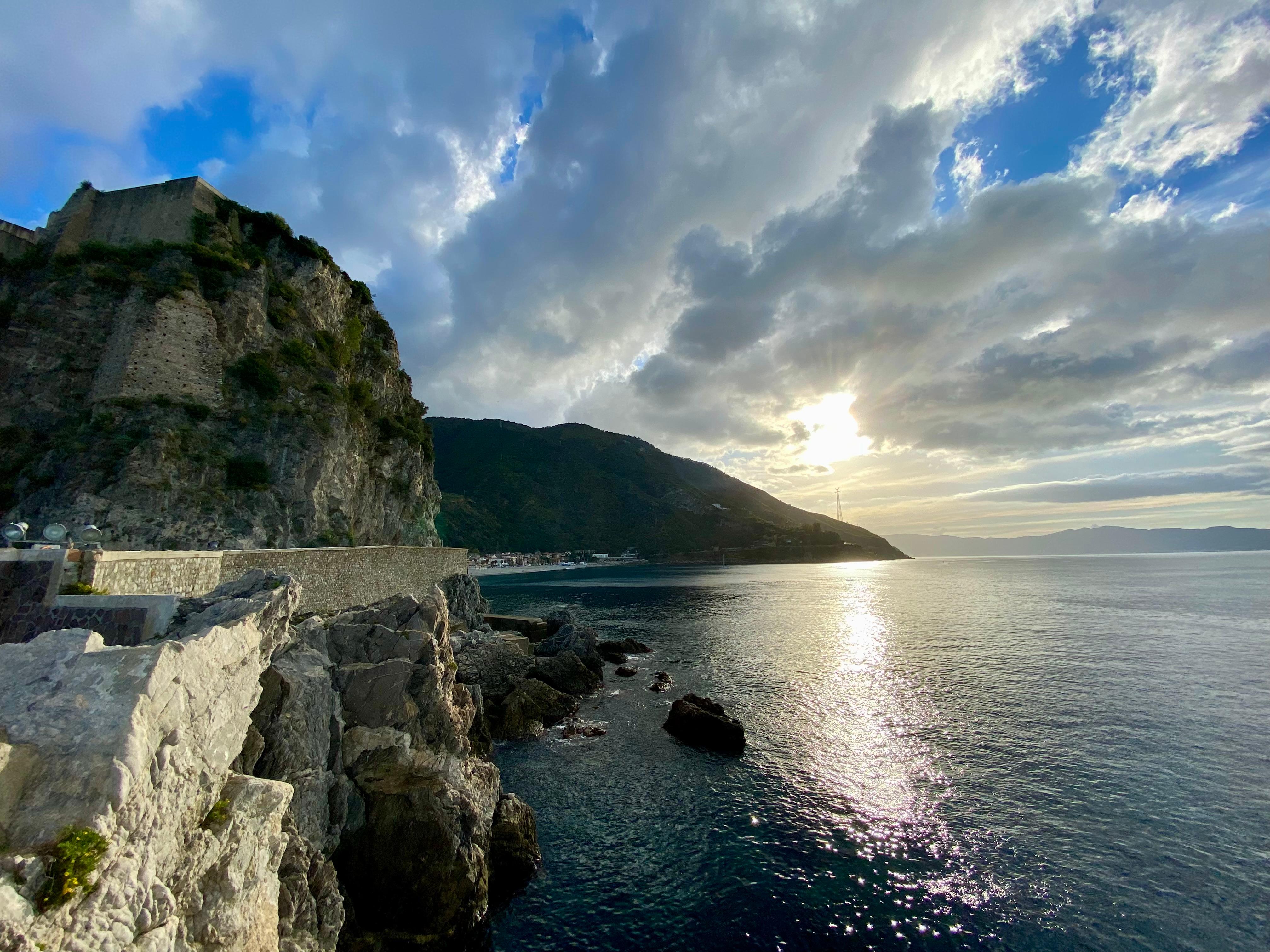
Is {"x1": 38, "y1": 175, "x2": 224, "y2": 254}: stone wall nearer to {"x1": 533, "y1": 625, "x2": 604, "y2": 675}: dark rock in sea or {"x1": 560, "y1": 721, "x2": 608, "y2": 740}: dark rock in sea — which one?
{"x1": 533, "y1": 625, "x2": 604, "y2": 675}: dark rock in sea

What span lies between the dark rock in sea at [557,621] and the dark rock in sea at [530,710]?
14711 mm

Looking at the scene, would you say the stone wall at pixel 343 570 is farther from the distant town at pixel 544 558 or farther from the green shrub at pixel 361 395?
the distant town at pixel 544 558

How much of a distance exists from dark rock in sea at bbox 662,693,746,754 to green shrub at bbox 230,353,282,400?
3307cm

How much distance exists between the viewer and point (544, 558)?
530 feet

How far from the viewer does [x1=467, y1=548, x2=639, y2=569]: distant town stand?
144625 millimetres

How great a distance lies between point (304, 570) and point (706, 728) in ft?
61.3

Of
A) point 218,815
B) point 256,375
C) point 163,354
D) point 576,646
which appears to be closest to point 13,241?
point 163,354

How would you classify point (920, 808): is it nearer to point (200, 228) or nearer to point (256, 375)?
point (256, 375)

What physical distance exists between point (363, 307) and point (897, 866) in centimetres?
5664

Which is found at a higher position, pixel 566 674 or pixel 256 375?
pixel 256 375

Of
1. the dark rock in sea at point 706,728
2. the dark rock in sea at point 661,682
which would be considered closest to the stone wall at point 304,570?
the dark rock in sea at point 661,682

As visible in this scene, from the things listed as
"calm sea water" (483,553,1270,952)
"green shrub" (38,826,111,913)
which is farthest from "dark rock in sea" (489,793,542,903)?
"green shrub" (38,826,111,913)

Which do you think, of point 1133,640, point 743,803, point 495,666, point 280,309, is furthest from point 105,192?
point 1133,640

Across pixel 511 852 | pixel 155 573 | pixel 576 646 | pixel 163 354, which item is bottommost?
pixel 511 852
